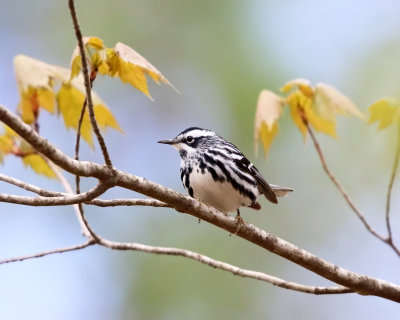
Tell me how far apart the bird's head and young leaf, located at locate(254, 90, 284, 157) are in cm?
80

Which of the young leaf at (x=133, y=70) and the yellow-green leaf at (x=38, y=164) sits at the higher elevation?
the young leaf at (x=133, y=70)

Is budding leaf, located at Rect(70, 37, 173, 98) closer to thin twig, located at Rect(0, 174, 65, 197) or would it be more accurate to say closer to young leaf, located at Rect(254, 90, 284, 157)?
thin twig, located at Rect(0, 174, 65, 197)

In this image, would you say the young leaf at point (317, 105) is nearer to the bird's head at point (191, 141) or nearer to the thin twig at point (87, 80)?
the bird's head at point (191, 141)

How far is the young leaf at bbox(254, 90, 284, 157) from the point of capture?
2.82m

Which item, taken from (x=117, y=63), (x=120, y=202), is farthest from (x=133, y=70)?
(x=120, y=202)

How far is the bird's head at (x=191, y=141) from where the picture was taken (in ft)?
12.6

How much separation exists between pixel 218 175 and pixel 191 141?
451mm

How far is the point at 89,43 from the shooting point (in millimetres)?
2234

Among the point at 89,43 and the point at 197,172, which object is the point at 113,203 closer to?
the point at 89,43

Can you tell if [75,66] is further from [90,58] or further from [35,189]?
[35,189]

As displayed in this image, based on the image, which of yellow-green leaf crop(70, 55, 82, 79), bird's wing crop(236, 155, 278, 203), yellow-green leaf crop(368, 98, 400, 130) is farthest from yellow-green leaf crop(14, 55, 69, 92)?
bird's wing crop(236, 155, 278, 203)

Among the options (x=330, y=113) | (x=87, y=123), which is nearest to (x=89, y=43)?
(x=87, y=123)

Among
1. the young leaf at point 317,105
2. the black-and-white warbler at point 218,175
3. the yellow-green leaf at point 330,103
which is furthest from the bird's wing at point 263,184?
the yellow-green leaf at point 330,103

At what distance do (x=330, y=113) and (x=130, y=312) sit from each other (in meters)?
3.93
